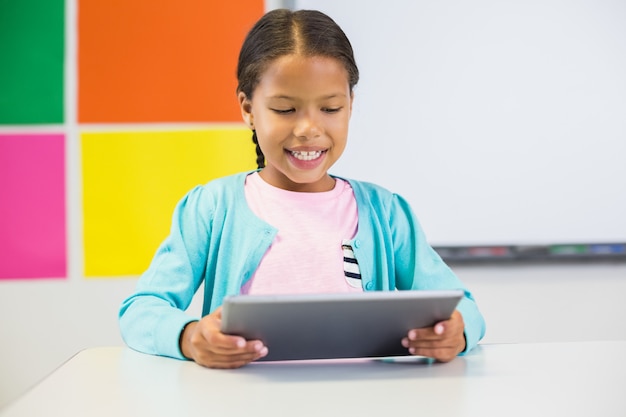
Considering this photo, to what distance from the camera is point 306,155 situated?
3.59 feet

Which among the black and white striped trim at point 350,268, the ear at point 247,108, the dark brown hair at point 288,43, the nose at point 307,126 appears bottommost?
the black and white striped trim at point 350,268

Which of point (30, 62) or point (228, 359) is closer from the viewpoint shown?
point (228, 359)

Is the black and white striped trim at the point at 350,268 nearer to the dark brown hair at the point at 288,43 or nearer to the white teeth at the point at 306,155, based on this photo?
the white teeth at the point at 306,155

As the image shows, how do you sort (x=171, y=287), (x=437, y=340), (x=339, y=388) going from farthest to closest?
(x=171, y=287) → (x=437, y=340) → (x=339, y=388)

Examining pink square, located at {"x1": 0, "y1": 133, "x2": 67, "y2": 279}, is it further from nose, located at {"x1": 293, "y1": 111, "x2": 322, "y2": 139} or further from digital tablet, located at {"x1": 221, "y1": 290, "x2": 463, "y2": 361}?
digital tablet, located at {"x1": 221, "y1": 290, "x2": 463, "y2": 361}

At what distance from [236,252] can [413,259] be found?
0.30 meters

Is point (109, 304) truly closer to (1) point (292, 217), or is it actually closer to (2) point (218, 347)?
(1) point (292, 217)

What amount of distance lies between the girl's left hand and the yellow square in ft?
4.16

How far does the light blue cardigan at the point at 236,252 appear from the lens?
1.03m

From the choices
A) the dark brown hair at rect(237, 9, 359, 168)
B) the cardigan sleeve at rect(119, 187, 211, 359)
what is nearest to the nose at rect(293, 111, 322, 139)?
the dark brown hair at rect(237, 9, 359, 168)

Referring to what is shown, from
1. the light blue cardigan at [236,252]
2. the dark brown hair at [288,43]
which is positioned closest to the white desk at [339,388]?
the light blue cardigan at [236,252]

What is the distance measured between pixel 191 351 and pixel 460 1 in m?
1.50

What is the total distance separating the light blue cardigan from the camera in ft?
3.39

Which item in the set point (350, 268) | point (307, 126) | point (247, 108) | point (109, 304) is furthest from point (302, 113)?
point (109, 304)
